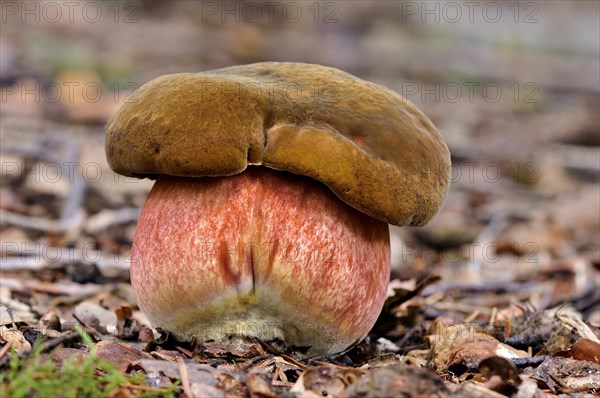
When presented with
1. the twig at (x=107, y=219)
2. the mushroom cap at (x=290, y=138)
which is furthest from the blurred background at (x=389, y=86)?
the mushroom cap at (x=290, y=138)

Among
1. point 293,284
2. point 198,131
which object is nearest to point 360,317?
point 293,284

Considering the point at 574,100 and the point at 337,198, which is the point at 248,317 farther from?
the point at 574,100

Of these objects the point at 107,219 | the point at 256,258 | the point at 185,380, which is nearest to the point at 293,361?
the point at 256,258

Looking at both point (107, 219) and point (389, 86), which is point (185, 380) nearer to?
point (107, 219)

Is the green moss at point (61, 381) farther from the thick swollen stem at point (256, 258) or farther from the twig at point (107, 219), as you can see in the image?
the twig at point (107, 219)

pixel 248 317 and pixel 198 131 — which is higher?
pixel 198 131

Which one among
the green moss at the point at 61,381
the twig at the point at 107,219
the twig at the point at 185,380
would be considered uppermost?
the green moss at the point at 61,381
